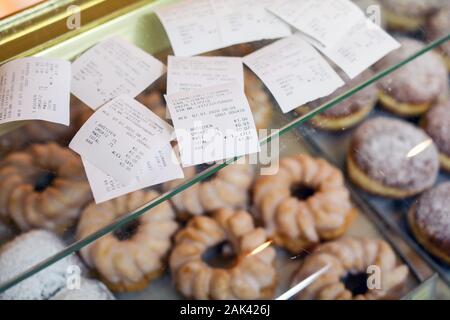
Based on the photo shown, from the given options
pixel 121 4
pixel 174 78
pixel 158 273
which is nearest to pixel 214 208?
pixel 158 273

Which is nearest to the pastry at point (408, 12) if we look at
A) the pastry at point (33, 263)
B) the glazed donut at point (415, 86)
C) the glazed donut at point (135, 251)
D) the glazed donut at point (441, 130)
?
the glazed donut at point (415, 86)

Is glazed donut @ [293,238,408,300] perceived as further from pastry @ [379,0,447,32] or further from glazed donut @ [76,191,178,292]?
pastry @ [379,0,447,32]

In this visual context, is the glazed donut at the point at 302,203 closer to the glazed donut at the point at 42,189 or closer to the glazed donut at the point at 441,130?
the glazed donut at the point at 441,130

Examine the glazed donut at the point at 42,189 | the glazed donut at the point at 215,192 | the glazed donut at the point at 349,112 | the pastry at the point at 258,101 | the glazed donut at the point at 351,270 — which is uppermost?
the pastry at the point at 258,101

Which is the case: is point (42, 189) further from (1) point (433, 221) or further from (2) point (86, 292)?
(1) point (433, 221)

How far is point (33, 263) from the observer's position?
0.71 m

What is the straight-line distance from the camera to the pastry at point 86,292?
930mm

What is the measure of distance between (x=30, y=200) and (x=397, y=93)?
882mm

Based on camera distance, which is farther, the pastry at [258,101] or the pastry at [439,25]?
the pastry at [439,25]

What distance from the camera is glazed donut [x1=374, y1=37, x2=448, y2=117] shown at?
3.94ft

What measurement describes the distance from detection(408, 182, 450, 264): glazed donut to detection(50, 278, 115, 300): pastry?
27.5 inches

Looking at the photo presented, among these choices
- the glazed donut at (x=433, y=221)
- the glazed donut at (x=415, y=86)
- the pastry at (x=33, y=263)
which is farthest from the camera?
the glazed donut at (x=415, y=86)
